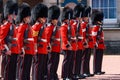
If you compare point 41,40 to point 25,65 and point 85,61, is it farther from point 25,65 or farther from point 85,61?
point 85,61

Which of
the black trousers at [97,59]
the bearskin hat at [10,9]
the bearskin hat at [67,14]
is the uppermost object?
the bearskin hat at [10,9]

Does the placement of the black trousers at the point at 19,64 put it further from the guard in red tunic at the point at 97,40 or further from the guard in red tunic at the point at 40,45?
the guard in red tunic at the point at 97,40

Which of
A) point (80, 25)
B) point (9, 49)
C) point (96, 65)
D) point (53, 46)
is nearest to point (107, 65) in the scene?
point (96, 65)

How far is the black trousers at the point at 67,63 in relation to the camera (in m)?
11.3

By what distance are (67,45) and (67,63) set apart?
34 centimetres

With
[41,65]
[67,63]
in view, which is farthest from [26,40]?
[67,63]

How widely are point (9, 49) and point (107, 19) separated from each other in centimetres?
978

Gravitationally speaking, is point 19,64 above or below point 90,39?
below

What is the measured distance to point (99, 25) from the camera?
1264 cm

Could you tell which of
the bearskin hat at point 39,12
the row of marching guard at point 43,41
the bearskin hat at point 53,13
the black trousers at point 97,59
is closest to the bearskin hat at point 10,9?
the row of marching guard at point 43,41

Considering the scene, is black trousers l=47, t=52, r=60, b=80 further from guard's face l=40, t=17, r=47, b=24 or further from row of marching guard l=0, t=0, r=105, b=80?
guard's face l=40, t=17, r=47, b=24

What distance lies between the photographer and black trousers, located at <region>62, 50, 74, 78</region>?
1129 centimetres

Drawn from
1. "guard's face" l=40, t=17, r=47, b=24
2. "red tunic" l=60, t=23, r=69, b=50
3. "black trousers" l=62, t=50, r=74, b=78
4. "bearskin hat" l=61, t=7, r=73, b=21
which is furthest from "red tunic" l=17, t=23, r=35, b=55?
"bearskin hat" l=61, t=7, r=73, b=21

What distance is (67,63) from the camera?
37.1 ft
